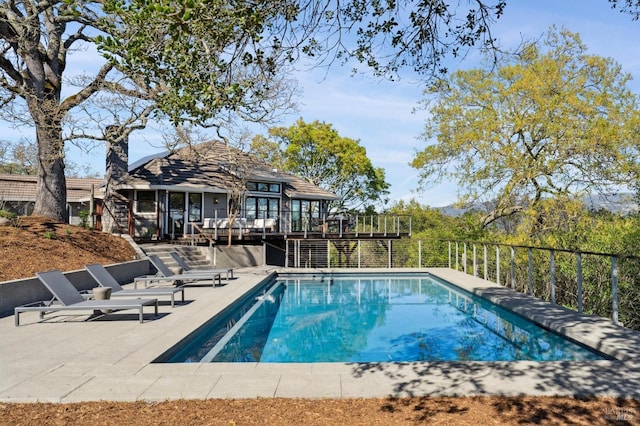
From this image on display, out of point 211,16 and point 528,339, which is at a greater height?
point 211,16

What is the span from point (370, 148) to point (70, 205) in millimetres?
22645

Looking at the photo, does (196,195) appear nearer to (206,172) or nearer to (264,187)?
(206,172)

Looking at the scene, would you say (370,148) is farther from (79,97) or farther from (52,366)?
(52,366)

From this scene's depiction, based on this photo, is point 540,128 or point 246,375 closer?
point 246,375

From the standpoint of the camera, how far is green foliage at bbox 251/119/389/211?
3706cm

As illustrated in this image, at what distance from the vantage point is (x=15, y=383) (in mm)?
4949


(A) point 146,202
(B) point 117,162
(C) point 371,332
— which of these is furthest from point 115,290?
(B) point 117,162

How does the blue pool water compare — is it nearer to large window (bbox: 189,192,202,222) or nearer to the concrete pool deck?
the concrete pool deck

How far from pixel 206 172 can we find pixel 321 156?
43.2 ft

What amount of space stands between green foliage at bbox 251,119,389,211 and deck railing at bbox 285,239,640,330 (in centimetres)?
1203

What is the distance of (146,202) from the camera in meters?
23.2

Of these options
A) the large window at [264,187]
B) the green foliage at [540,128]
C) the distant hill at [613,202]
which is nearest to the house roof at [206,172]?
the large window at [264,187]

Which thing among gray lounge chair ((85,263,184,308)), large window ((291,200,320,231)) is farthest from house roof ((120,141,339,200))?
gray lounge chair ((85,263,184,308))

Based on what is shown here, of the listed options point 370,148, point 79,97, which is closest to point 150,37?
point 79,97
